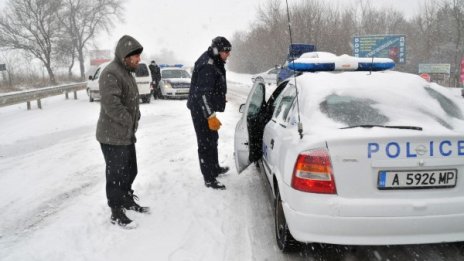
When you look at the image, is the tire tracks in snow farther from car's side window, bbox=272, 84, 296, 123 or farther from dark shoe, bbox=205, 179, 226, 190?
car's side window, bbox=272, 84, 296, 123

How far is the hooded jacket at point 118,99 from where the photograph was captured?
3.68m

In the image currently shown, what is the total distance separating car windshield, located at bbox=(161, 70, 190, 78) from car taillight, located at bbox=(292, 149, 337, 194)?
16.8 meters

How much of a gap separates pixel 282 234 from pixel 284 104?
4.52 feet

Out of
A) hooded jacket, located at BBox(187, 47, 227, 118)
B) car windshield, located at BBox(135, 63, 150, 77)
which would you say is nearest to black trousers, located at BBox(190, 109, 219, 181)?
hooded jacket, located at BBox(187, 47, 227, 118)

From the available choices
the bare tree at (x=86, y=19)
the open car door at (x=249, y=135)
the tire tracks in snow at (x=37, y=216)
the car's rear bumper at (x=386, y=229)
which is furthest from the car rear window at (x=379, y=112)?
the bare tree at (x=86, y=19)

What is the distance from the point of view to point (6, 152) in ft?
25.3

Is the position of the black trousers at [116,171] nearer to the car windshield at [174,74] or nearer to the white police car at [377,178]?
the white police car at [377,178]

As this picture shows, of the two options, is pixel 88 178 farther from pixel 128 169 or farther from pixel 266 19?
pixel 266 19

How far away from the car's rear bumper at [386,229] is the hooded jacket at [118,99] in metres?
2.01

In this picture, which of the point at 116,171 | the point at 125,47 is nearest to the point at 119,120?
the point at 116,171

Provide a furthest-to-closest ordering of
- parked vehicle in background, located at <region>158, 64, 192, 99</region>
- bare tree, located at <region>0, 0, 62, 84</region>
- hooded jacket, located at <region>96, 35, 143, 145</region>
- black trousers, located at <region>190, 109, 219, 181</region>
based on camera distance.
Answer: bare tree, located at <region>0, 0, 62, 84</region> < parked vehicle in background, located at <region>158, 64, 192, 99</region> < black trousers, located at <region>190, 109, 219, 181</region> < hooded jacket, located at <region>96, 35, 143, 145</region>

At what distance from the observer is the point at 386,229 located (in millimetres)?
2631

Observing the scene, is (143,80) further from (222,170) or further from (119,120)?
(119,120)

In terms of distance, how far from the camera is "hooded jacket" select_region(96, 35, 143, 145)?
3676mm
